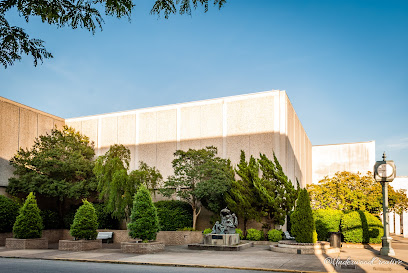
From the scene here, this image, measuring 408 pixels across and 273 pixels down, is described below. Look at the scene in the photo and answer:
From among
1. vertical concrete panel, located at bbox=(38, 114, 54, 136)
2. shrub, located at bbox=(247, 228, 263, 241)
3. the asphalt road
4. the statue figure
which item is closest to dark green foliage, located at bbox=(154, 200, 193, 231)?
shrub, located at bbox=(247, 228, 263, 241)

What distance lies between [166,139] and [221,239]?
1273 centimetres

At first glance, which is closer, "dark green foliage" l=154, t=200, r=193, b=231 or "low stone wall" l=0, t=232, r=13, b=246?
"low stone wall" l=0, t=232, r=13, b=246

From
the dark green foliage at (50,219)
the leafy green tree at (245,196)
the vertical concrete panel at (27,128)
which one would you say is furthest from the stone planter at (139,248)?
the vertical concrete panel at (27,128)

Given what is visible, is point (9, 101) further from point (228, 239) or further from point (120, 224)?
point (228, 239)

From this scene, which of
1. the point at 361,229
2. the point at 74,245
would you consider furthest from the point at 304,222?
the point at 74,245

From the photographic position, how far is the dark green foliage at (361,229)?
24.2m

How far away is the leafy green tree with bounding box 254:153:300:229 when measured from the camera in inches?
1030

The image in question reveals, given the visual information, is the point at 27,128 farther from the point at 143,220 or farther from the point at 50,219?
the point at 143,220

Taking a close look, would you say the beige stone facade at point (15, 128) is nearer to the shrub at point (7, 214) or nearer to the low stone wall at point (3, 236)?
the shrub at point (7, 214)

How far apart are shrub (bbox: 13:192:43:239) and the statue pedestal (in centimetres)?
1006

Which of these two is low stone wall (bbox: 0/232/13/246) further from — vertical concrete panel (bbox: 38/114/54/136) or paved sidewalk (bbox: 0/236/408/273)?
vertical concrete panel (bbox: 38/114/54/136)

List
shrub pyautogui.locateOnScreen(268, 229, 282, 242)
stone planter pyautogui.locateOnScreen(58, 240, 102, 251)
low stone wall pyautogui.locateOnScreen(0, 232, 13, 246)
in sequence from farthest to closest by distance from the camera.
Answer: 1. shrub pyautogui.locateOnScreen(268, 229, 282, 242)
2. low stone wall pyautogui.locateOnScreen(0, 232, 13, 246)
3. stone planter pyautogui.locateOnScreen(58, 240, 102, 251)

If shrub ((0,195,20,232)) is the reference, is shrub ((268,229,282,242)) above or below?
below

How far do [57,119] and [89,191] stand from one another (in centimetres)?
828
